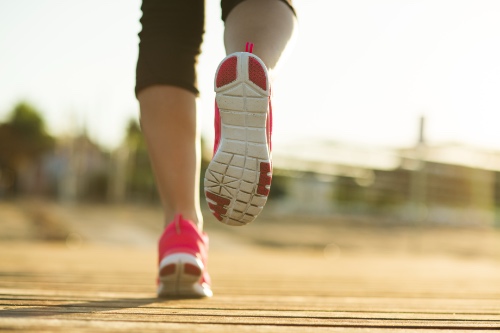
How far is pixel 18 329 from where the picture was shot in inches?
27.3

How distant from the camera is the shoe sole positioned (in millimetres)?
1164

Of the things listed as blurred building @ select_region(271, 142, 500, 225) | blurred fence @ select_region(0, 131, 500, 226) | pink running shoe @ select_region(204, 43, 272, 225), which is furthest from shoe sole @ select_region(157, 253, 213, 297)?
blurred fence @ select_region(0, 131, 500, 226)

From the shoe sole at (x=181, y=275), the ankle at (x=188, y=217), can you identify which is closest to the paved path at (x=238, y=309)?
the shoe sole at (x=181, y=275)

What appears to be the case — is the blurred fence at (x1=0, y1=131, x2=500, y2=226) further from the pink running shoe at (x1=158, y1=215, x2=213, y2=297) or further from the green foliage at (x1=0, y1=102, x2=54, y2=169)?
the pink running shoe at (x1=158, y1=215, x2=213, y2=297)

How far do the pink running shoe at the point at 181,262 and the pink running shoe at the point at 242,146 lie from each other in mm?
238

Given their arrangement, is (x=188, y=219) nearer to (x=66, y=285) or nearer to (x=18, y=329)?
(x=66, y=285)

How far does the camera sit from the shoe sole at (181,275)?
3.82 feet

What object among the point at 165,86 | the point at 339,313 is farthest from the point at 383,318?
the point at 165,86

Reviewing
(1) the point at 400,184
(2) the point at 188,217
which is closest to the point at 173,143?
(2) the point at 188,217

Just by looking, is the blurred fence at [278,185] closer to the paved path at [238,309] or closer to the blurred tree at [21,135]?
the blurred tree at [21,135]

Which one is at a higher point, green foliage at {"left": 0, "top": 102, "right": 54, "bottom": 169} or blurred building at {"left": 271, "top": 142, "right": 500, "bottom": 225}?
green foliage at {"left": 0, "top": 102, "right": 54, "bottom": 169}

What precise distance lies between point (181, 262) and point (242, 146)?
32cm

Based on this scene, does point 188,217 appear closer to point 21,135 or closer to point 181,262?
point 181,262

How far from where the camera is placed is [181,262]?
116cm
